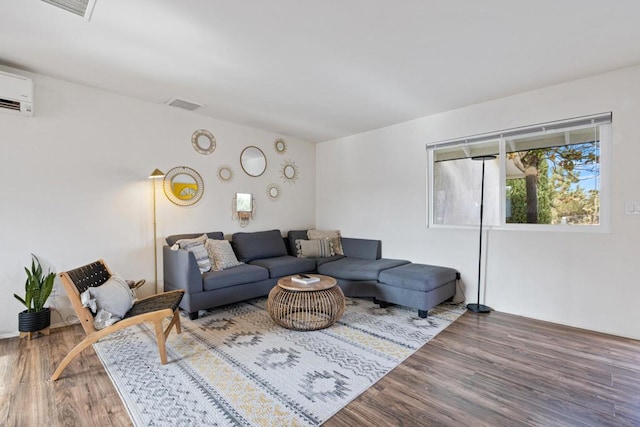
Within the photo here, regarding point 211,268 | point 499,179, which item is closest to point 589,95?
point 499,179

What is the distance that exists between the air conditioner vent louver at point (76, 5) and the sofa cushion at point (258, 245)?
9.39ft

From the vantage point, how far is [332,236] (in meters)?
4.91

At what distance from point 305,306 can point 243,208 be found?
2188mm

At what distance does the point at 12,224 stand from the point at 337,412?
3.29 metres

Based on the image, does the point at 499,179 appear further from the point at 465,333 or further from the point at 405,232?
the point at 465,333

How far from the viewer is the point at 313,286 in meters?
2.96

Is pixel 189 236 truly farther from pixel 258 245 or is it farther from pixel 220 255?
pixel 258 245

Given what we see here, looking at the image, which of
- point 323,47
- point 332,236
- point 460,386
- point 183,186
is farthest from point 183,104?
point 460,386

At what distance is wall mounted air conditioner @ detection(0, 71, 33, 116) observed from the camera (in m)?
2.62

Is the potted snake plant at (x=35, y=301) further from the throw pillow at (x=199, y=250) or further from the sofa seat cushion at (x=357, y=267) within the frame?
the sofa seat cushion at (x=357, y=267)

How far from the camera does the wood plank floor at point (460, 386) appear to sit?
1734 mm

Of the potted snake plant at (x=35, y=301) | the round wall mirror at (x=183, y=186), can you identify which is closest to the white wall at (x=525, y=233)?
the round wall mirror at (x=183, y=186)

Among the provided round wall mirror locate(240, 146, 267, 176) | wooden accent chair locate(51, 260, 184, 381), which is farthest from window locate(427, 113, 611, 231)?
wooden accent chair locate(51, 260, 184, 381)

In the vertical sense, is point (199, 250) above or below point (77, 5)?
below
